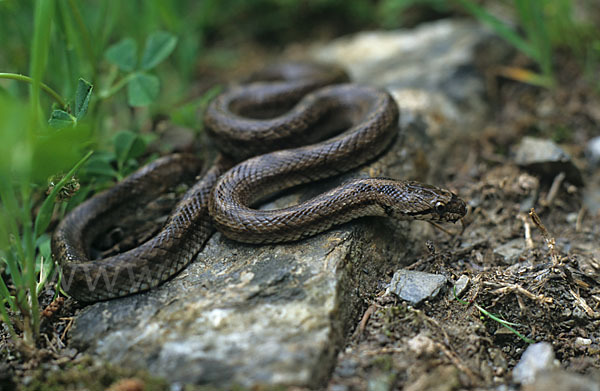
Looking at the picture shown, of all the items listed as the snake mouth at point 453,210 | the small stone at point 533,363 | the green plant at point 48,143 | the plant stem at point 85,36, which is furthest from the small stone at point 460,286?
the plant stem at point 85,36

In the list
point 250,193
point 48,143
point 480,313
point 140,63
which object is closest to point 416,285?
point 480,313

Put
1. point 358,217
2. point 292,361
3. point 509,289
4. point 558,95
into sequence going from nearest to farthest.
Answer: point 292,361, point 509,289, point 358,217, point 558,95

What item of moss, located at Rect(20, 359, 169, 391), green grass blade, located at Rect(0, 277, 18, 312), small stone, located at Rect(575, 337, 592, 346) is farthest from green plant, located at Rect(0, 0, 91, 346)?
A: small stone, located at Rect(575, 337, 592, 346)

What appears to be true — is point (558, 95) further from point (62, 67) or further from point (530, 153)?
point (62, 67)

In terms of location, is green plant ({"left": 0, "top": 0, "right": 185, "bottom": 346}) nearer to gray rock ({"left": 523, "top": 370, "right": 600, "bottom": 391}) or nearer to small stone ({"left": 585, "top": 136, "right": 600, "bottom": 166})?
gray rock ({"left": 523, "top": 370, "right": 600, "bottom": 391})

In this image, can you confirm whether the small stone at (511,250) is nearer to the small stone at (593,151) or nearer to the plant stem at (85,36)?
the small stone at (593,151)

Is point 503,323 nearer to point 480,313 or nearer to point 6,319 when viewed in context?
point 480,313

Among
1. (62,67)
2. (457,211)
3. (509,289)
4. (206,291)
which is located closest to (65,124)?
(206,291)
